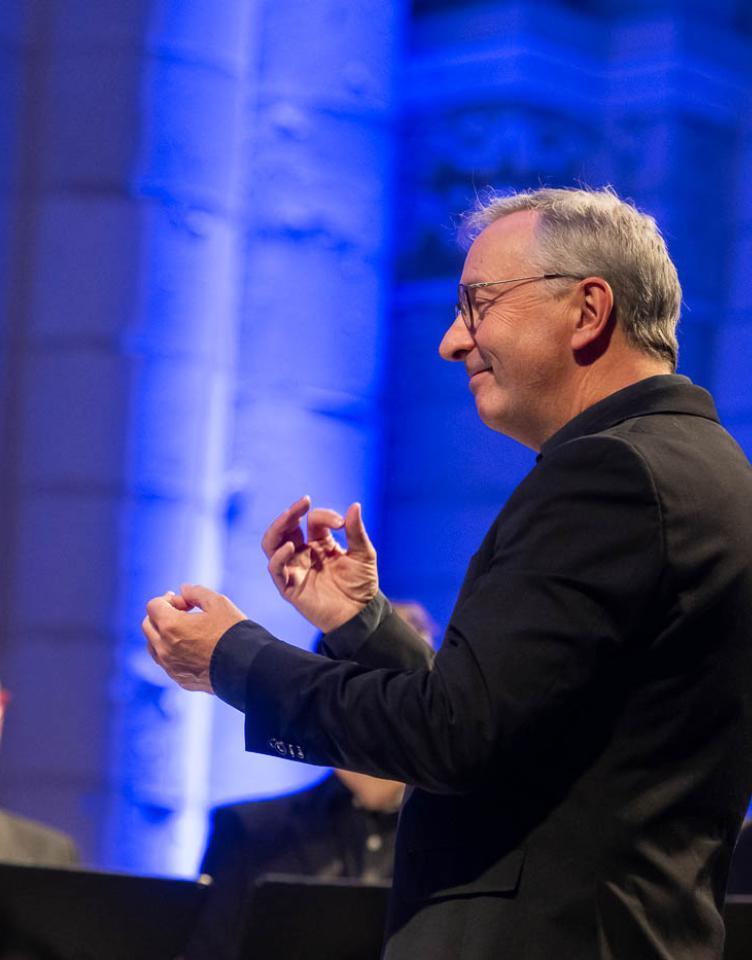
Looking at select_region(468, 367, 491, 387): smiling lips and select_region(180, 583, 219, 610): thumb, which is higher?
select_region(468, 367, 491, 387): smiling lips

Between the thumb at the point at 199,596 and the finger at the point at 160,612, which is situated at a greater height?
the thumb at the point at 199,596

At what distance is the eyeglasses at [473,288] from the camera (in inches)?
66.9

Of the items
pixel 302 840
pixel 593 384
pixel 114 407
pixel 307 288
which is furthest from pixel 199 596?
pixel 307 288

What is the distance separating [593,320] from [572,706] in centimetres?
47

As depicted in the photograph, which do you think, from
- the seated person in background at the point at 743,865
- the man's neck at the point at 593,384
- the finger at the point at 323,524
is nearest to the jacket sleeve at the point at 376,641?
the finger at the point at 323,524

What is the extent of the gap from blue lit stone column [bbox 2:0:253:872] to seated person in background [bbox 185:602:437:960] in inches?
38.4

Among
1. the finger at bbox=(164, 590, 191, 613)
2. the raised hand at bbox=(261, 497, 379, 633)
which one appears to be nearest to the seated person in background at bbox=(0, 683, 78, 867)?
the raised hand at bbox=(261, 497, 379, 633)

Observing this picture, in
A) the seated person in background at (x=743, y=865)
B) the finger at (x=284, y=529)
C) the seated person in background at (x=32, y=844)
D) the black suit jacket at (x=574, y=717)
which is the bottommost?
the seated person in background at (x=32, y=844)

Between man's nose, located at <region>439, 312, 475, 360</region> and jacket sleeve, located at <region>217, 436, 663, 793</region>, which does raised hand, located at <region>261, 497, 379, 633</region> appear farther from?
jacket sleeve, located at <region>217, 436, 663, 793</region>

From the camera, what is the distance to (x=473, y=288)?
176 centimetres

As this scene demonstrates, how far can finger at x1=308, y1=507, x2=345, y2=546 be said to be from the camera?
1.88m

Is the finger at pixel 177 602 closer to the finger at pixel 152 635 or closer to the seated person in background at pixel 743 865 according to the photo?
the finger at pixel 152 635

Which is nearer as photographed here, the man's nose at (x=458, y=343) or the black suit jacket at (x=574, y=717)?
the black suit jacket at (x=574, y=717)

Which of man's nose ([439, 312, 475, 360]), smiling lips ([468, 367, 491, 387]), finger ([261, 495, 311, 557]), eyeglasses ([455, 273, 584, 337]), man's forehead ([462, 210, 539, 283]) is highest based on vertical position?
man's forehead ([462, 210, 539, 283])
